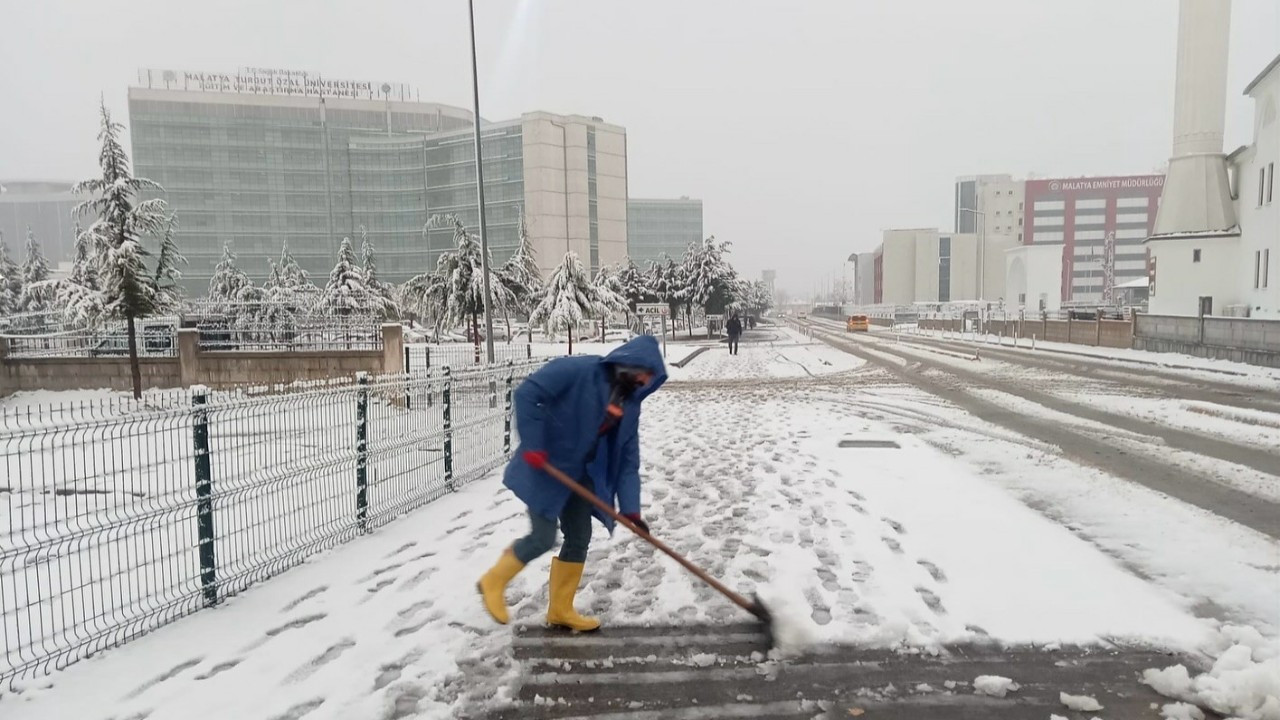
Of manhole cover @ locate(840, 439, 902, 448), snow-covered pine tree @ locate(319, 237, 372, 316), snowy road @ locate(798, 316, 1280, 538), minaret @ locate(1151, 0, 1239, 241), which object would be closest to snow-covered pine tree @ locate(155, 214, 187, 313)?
snow-covered pine tree @ locate(319, 237, 372, 316)

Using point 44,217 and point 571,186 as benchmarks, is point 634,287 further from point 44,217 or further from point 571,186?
point 44,217

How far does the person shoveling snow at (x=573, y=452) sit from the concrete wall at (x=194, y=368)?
52.0 feet

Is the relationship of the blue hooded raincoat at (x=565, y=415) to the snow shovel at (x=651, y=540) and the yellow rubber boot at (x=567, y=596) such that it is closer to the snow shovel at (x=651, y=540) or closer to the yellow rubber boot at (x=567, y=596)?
the snow shovel at (x=651, y=540)

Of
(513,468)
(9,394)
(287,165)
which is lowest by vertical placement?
(9,394)

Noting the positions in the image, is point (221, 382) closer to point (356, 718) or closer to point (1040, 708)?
point (356, 718)

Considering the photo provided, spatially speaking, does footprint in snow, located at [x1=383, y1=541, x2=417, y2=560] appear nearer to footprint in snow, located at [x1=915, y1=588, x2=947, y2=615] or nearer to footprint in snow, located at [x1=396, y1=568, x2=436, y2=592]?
footprint in snow, located at [x1=396, y1=568, x2=436, y2=592]

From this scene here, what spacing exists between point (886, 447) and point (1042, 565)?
4.81 m

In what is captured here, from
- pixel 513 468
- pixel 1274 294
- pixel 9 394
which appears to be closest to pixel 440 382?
pixel 513 468

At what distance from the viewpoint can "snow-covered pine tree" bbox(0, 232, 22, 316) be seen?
154 feet

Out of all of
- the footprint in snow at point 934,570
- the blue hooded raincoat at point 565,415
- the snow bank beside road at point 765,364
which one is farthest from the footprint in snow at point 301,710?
the snow bank beside road at point 765,364

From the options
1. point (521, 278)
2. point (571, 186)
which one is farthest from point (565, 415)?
point (571, 186)

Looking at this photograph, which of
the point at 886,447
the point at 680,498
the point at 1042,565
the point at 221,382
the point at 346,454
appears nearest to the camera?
the point at 1042,565

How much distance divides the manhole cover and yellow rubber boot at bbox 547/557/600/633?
6688 millimetres

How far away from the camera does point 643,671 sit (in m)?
3.80
